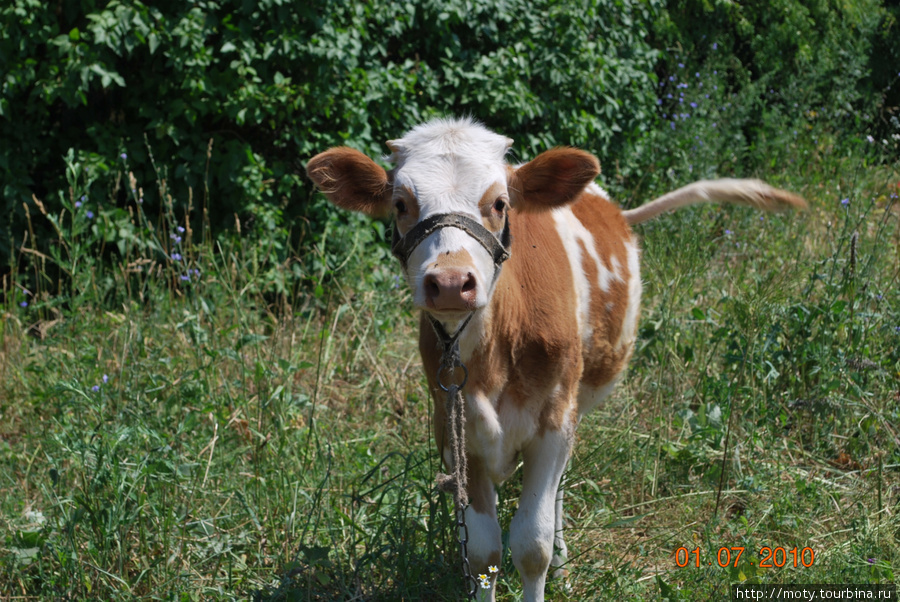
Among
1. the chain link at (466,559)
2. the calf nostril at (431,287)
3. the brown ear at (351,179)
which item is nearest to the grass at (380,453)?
the chain link at (466,559)

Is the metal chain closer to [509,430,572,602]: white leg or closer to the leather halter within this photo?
[509,430,572,602]: white leg

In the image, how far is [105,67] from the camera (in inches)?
200

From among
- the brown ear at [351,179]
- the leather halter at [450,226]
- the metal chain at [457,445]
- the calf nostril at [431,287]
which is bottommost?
the metal chain at [457,445]

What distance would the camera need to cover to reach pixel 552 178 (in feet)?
9.53

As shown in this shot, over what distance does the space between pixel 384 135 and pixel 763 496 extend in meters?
3.90

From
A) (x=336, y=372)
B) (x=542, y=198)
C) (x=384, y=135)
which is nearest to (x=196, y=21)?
(x=384, y=135)

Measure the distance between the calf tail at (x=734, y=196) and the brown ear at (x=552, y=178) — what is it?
1135 millimetres

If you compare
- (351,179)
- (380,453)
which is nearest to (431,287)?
(351,179)

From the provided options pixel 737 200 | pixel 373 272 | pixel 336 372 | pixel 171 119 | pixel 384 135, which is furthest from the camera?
pixel 384 135

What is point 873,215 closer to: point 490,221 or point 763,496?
point 763,496

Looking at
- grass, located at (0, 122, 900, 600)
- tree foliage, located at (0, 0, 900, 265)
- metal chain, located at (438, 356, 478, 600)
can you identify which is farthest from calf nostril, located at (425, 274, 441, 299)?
tree foliage, located at (0, 0, 900, 265)

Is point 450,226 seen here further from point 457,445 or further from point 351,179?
point 457,445
